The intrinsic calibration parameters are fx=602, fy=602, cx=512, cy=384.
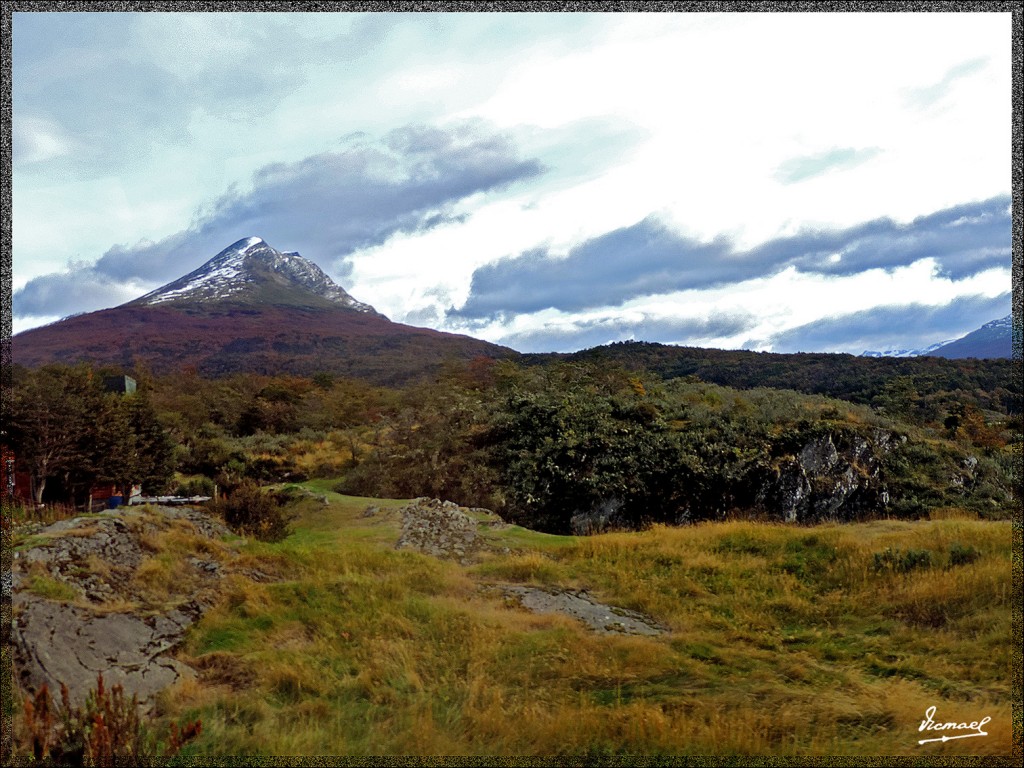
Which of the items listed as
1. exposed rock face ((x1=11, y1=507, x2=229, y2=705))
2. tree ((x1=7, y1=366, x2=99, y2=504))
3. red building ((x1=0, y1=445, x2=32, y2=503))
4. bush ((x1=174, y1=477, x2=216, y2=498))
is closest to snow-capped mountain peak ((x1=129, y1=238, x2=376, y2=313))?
bush ((x1=174, y1=477, x2=216, y2=498))

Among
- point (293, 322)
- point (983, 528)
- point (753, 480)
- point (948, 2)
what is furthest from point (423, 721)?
point (293, 322)

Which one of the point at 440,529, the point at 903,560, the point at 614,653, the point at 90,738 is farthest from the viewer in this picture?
the point at 440,529

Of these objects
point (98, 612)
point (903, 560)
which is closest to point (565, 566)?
point (903, 560)

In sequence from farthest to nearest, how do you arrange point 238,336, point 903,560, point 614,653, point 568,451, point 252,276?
1. point 238,336
2. point 252,276
3. point 568,451
4. point 903,560
5. point 614,653

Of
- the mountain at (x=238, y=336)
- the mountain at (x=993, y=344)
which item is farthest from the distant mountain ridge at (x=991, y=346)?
the mountain at (x=238, y=336)

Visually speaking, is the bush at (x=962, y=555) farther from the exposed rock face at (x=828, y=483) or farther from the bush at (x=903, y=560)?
the exposed rock face at (x=828, y=483)

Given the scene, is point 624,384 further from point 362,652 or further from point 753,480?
point 362,652

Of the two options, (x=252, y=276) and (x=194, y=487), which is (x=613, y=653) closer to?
(x=194, y=487)
